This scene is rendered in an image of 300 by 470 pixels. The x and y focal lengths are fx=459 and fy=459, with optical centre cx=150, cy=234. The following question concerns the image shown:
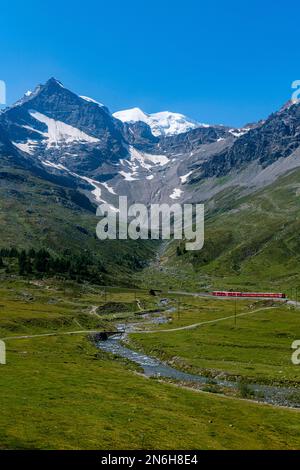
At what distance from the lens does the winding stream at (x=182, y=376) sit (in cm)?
7981

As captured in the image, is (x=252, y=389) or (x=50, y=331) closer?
(x=252, y=389)

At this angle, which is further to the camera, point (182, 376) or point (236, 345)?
point (236, 345)

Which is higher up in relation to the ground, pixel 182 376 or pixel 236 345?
pixel 236 345

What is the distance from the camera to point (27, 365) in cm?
8562

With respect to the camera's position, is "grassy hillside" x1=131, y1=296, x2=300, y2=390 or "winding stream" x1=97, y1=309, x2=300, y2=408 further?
"grassy hillside" x1=131, y1=296, x2=300, y2=390

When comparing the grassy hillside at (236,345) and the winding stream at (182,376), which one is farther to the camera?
the grassy hillside at (236,345)

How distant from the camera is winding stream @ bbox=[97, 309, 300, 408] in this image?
79.8 metres

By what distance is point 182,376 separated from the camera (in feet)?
321

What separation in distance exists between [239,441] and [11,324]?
318 ft
